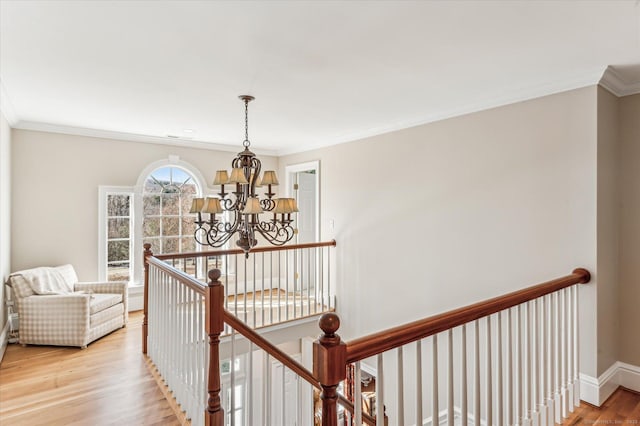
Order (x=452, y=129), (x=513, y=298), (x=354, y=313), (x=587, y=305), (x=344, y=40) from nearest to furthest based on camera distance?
(x=513, y=298)
(x=344, y=40)
(x=587, y=305)
(x=452, y=129)
(x=354, y=313)

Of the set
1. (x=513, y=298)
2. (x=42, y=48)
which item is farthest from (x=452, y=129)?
(x=42, y=48)

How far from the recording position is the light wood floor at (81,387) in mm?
2414

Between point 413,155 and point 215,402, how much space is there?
304cm

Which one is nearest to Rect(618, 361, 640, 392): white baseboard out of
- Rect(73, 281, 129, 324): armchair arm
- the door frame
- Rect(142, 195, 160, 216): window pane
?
the door frame

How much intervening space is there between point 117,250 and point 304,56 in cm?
396

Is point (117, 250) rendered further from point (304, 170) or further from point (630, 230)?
point (630, 230)

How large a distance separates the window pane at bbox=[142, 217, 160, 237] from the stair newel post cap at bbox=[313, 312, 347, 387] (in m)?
4.58

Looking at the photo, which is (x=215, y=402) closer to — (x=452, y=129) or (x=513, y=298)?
(x=513, y=298)

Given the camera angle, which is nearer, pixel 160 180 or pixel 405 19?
pixel 405 19

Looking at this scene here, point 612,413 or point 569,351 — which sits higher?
→ point 569,351

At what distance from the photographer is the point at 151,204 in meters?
5.04

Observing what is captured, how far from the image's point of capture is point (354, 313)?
4559 mm

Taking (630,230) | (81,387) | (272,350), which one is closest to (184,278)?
(272,350)

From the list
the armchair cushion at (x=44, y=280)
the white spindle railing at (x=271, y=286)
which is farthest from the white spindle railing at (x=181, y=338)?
the armchair cushion at (x=44, y=280)
